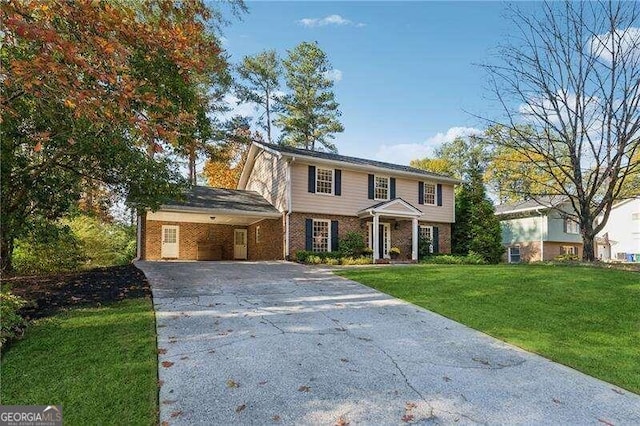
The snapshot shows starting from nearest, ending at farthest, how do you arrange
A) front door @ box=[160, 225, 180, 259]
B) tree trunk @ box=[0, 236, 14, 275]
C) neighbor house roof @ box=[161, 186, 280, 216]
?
tree trunk @ box=[0, 236, 14, 275], neighbor house roof @ box=[161, 186, 280, 216], front door @ box=[160, 225, 180, 259]

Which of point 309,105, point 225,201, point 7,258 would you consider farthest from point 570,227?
point 7,258

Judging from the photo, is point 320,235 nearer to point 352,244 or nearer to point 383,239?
point 352,244

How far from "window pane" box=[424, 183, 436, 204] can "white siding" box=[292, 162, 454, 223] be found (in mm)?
380

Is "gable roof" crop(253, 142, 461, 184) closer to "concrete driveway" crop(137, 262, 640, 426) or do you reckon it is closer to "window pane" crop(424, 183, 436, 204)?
"window pane" crop(424, 183, 436, 204)

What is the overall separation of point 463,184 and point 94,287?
19.8 meters

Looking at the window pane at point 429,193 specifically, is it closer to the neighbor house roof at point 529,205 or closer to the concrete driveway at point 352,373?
the neighbor house roof at point 529,205

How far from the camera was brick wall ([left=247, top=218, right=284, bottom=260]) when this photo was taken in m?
17.7

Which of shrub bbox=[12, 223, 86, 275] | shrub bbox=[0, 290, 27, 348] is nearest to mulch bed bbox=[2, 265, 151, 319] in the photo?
shrub bbox=[0, 290, 27, 348]

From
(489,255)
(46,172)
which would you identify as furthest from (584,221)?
(46,172)

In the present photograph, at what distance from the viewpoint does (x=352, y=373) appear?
4383 millimetres

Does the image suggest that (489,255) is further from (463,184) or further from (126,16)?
(126,16)

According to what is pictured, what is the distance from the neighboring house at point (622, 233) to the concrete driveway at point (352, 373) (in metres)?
37.0

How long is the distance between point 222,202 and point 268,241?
9.57 ft

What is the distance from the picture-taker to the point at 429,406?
12.1 feet
